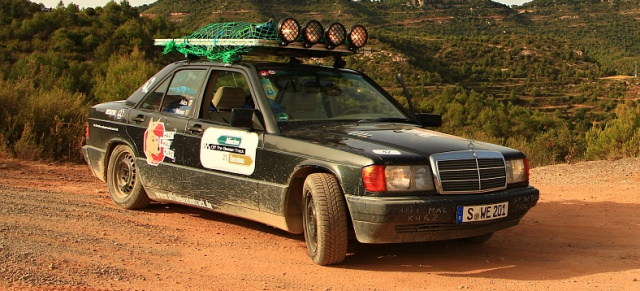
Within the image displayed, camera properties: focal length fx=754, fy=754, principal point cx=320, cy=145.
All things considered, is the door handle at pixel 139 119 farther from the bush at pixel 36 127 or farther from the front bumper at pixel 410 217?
the bush at pixel 36 127

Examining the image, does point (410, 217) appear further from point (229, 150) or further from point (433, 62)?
point (433, 62)

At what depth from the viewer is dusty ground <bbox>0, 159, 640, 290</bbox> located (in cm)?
496

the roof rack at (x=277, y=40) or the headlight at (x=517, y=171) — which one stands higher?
the roof rack at (x=277, y=40)

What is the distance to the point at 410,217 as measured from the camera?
17.0 feet

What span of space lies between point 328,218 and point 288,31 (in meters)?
1.88

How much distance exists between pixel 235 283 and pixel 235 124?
1.47 m

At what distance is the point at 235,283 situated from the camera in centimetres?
497

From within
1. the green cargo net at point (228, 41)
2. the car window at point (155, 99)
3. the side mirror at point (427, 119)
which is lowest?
the side mirror at point (427, 119)

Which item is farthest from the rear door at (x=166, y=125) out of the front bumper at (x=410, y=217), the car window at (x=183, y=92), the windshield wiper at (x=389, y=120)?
the front bumper at (x=410, y=217)

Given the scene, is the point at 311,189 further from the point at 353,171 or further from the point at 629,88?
the point at 629,88

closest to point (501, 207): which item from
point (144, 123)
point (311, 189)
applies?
point (311, 189)

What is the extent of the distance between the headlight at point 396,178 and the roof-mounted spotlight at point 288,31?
1732 mm

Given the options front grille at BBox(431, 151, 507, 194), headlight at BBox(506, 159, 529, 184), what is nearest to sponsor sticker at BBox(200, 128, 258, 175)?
front grille at BBox(431, 151, 507, 194)

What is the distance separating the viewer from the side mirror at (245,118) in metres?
5.91
